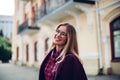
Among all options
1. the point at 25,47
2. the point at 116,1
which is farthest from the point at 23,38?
the point at 116,1

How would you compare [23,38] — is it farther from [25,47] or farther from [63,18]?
[63,18]

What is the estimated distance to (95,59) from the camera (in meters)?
12.0

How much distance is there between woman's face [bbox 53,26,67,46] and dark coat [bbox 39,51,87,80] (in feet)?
0.66

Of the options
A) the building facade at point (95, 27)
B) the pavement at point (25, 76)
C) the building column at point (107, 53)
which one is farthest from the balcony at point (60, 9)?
the pavement at point (25, 76)

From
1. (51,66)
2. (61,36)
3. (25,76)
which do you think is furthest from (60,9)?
(51,66)

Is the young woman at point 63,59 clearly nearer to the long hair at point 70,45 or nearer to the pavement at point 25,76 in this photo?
the long hair at point 70,45

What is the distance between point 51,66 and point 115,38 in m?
9.41

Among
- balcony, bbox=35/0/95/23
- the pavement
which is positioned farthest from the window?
balcony, bbox=35/0/95/23

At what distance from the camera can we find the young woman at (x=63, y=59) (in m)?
2.20

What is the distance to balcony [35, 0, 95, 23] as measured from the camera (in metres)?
12.5

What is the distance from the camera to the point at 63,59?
7.32ft

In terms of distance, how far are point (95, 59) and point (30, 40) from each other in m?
12.0

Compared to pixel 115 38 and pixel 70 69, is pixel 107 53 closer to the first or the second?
pixel 115 38

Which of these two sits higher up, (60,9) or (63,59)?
(60,9)
